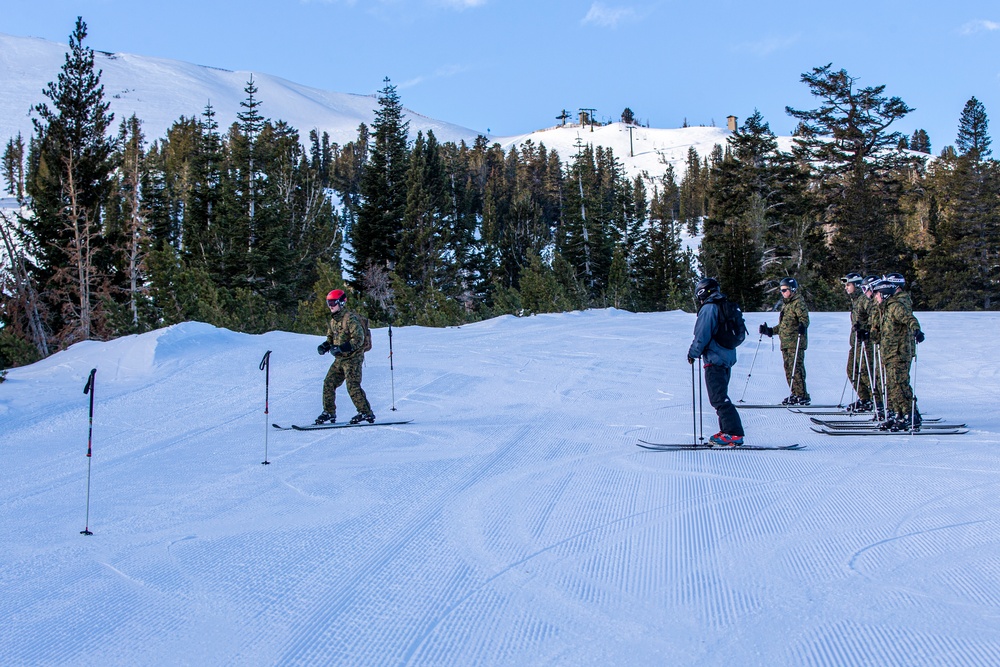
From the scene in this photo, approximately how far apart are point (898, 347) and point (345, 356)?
687 centimetres

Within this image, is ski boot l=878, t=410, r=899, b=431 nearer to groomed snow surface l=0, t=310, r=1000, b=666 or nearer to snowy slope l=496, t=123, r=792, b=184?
groomed snow surface l=0, t=310, r=1000, b=666

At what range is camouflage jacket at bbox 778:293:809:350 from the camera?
35.3ft

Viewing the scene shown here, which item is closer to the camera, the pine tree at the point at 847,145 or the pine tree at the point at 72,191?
the pine tree at the point at 72,191

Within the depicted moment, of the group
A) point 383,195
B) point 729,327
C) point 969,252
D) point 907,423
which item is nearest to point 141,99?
point 383,195

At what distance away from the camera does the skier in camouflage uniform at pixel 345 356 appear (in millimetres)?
9141

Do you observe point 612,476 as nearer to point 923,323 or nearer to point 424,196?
point 923,323

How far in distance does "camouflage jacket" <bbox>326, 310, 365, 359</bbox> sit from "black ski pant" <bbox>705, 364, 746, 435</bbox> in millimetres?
4312

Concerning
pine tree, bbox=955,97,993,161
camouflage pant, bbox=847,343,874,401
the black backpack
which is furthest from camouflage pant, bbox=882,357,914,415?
pine tree, bbox=955,97,993,161

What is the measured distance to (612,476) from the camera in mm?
6648

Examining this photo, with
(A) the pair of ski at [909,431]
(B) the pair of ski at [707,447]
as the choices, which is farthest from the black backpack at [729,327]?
(A) the pair of ski at [909,431]

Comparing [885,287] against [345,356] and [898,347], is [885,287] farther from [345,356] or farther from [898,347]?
[345,356]

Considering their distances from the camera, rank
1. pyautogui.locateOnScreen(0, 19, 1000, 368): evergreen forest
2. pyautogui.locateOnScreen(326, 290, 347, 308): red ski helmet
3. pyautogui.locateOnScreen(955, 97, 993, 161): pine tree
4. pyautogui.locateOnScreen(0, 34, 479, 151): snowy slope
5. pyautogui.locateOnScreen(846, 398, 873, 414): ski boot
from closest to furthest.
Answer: pyautogui.locateOnScreen(326, 290, 347, 308): red ski helmet → pyautogui.locateOnScreen(846, 398, 873, 414): ski boot → pyautogui.locateOnScreen(0, 19, 1000, 368): evergreen forest → pyautogui.locateOnScreen(955, 97, 993, 161): pine tree → pyautogui.locateOnScreen(0, 34, 479, 151): snowy slope

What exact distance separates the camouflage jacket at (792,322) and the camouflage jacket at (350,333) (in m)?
6.17

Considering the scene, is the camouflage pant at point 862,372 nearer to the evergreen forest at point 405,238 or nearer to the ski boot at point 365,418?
the ski boot at point 365,418
